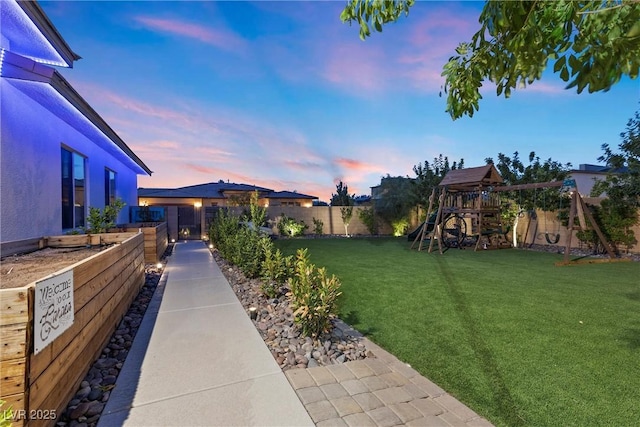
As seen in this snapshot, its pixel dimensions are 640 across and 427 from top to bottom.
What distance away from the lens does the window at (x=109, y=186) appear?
9.02 metres

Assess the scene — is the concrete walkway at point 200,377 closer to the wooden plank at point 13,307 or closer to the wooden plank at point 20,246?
the wooden plank at point 13,307

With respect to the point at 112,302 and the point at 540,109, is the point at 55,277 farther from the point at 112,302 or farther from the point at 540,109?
the point at 540,109

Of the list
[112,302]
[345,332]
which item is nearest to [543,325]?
[345,332]

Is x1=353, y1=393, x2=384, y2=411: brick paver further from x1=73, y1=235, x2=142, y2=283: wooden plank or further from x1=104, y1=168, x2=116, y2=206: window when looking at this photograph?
x1=104, y1=168, x2=116, y2=206: window

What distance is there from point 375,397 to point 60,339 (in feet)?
6.97

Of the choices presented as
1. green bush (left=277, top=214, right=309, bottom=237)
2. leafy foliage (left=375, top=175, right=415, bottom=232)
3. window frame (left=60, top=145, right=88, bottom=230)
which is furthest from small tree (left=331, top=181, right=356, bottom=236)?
window frame (left=60, top=145, right=88, bottom=230)

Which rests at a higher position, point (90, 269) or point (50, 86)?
point (50, 86)

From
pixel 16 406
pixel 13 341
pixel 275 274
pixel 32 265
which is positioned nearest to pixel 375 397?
pixel 16 406

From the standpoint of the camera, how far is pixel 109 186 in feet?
31.3

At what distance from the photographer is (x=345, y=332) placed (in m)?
3.28

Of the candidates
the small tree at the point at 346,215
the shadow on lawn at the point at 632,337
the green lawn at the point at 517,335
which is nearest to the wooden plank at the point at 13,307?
the green lawn at the point at 517,335

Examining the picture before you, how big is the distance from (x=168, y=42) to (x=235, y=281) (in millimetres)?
6945

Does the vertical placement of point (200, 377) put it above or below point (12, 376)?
below

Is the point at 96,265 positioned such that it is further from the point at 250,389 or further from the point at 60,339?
the point at 250,389
